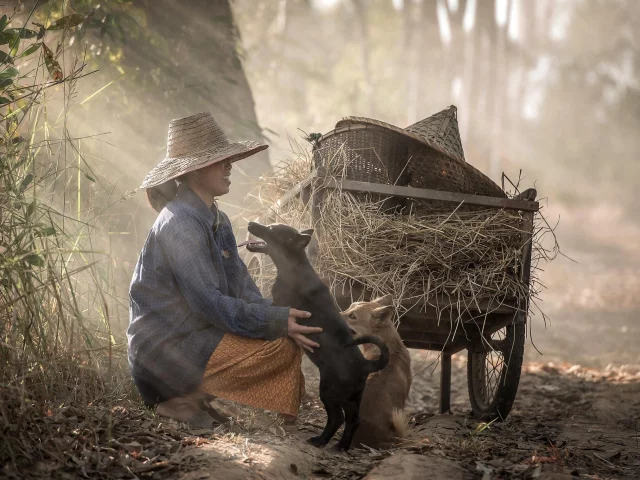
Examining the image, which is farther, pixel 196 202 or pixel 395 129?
pixel 395 129

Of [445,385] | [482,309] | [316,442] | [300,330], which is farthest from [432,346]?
[300,330]

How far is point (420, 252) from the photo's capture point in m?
4.64

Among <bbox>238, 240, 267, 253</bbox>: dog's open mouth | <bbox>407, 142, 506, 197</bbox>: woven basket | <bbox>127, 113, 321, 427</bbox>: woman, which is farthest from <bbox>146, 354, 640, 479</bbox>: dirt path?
<bbox>407, 142, 506, 197</bbox>: woven basket

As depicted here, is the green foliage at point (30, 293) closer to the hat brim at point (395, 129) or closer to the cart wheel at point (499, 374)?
the hat brim at point (395, 129)

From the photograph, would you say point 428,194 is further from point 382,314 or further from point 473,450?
point 473,450

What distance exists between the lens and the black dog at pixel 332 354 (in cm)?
381

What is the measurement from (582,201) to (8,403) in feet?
125

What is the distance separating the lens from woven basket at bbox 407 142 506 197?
4820mm

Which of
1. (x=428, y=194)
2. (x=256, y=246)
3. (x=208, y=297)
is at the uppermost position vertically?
(x=428, y=194)

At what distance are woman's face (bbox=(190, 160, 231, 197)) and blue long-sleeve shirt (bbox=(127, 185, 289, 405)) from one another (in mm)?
112

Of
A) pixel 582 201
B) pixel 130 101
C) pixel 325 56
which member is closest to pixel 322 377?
pixel 130 101

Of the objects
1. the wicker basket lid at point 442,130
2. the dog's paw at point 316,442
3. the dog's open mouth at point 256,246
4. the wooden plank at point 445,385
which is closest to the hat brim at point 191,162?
the dog's open mouth at point 256,246

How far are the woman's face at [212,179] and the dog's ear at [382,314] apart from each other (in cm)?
122

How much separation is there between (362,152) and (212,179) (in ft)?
4.75
